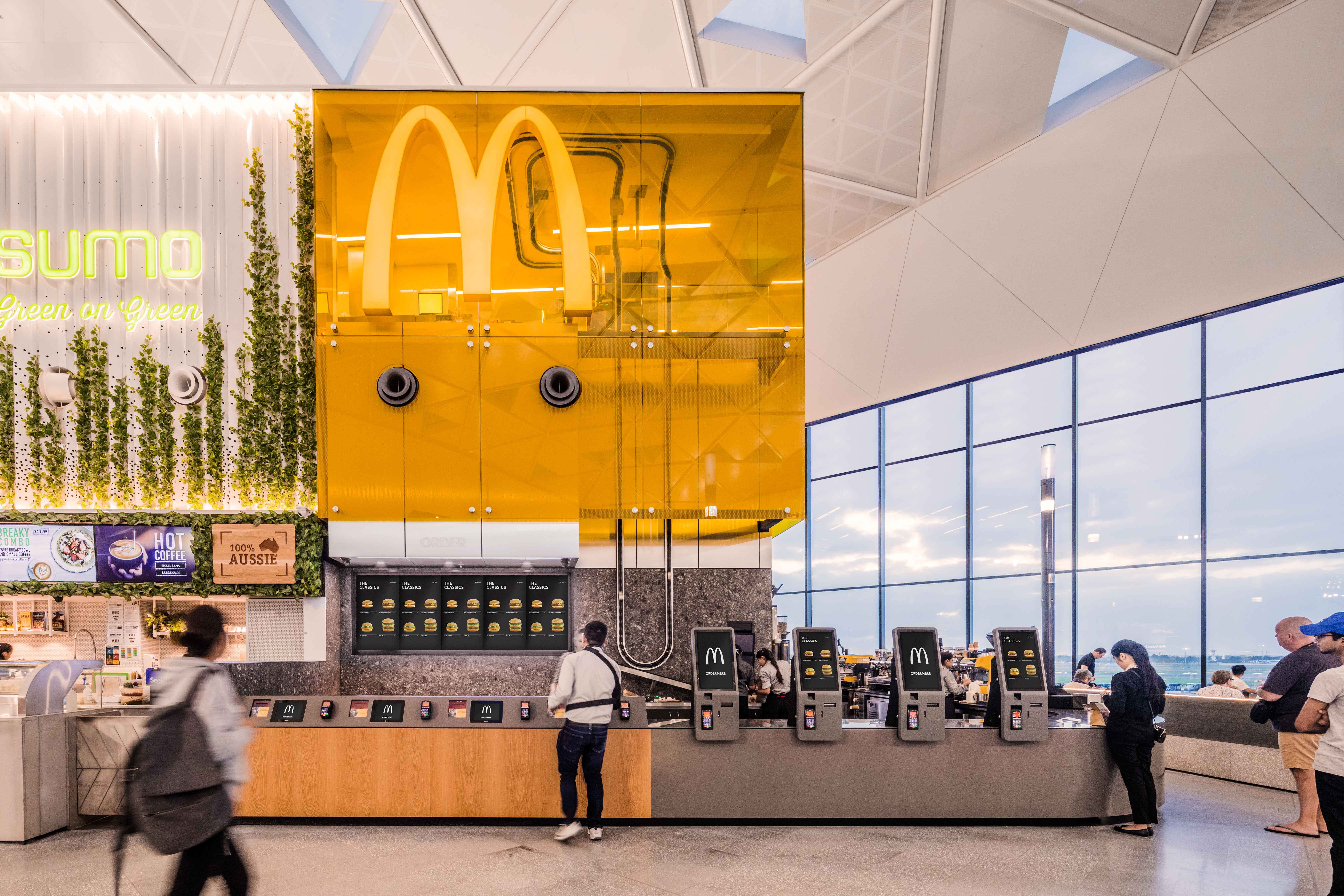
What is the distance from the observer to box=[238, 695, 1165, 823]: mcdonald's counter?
5.88 m

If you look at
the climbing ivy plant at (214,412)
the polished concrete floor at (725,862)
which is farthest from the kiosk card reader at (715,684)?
the climbing ivy plant at (214,412)

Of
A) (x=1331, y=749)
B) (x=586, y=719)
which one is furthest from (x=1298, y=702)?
(x=586, y=719)

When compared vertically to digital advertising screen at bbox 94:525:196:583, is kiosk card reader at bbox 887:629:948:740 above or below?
below

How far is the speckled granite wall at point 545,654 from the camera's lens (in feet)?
22.4

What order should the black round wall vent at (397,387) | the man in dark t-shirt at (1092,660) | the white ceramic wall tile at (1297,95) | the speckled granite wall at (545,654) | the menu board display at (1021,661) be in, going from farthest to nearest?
1. the man in dark t-shirt at (1092,660)
2. the white ceramic wall tile at (1297,95)
3. the speckled granite wall at (545,654)
4. the black round wall vent at (397,387)
5. the menu board display at (1021,661)

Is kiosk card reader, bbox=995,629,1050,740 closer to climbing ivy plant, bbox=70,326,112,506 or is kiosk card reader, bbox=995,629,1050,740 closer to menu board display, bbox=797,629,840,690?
menu board display, bbox=797,629,840,690

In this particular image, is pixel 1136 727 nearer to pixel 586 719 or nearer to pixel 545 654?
pixel 586 719

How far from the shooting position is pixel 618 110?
698 centimetres

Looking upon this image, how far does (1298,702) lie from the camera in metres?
5.54

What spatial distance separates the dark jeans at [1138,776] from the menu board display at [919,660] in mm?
1350

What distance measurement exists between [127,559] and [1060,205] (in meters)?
11.7

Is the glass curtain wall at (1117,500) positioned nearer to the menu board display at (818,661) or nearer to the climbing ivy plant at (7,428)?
the menu board display at (818,661)

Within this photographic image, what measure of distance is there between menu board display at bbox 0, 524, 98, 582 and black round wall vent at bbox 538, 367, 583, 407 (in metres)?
4.00

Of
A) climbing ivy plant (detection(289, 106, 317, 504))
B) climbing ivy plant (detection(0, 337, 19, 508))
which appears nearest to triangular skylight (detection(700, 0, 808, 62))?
climbing ivy plant (detection(289, 106, 317, 504))
